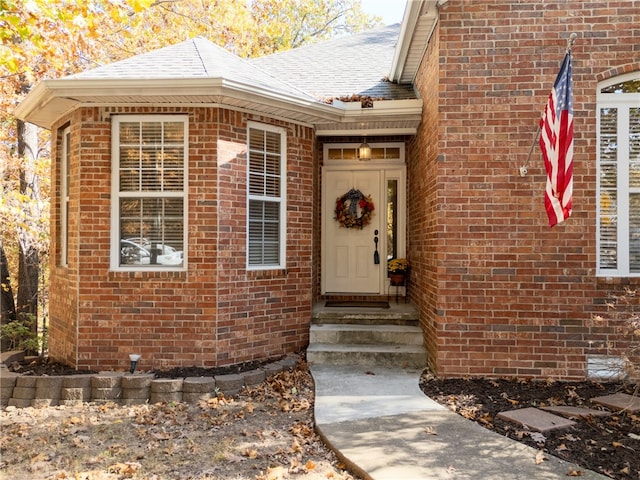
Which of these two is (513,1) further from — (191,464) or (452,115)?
(191,464)

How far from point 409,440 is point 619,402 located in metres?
2.34

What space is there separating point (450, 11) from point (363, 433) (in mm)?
4683

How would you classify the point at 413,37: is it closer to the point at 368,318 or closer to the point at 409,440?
the point at 368,318

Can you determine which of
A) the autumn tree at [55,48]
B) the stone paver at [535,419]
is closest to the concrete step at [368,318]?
the stone paver at [535,419]

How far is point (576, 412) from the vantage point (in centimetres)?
425

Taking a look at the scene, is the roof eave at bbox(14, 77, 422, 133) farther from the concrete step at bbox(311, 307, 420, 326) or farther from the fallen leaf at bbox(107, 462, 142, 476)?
the fallen leaf at bbox(107, 462, 142, 476)

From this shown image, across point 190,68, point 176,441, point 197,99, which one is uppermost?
point 190,68

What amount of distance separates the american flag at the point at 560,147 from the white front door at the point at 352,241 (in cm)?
386

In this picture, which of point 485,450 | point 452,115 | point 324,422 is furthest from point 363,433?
point 452,115

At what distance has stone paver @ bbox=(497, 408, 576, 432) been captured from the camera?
393 cm

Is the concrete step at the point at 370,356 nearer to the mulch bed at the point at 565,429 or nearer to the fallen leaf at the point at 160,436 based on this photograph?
the mulch bed at the point at 565,429

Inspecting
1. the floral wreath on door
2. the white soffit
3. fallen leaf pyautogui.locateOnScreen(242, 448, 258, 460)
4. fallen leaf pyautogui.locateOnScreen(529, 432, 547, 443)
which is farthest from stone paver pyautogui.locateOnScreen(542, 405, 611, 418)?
the white soffit

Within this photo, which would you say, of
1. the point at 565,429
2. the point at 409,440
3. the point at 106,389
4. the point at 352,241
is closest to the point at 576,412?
the point at 565,429

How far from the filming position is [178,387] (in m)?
5.05
